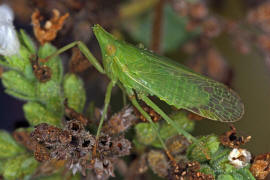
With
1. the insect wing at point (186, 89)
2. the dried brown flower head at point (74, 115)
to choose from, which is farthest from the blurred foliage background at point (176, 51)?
the dried brown flower head at point (74, 115)

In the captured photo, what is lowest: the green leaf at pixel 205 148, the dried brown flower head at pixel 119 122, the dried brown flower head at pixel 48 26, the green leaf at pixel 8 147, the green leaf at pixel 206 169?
the green leaf at pixel 206 169

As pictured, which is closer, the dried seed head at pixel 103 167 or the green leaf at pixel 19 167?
the dried seed head at pixel 103 167

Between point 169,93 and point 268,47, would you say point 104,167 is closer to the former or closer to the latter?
point 169,93

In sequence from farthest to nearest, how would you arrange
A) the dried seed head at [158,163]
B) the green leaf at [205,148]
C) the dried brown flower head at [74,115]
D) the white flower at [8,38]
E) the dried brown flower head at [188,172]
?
the white flower at [8,38] < the dried seed head at [158,163] < the dried brown flower head at [74,115] < the green leaf at [205,148] < the dried brown flower head at [188,172]

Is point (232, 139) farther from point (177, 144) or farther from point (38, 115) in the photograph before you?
point (38, 115)

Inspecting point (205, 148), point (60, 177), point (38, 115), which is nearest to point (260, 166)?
point (205, 148)

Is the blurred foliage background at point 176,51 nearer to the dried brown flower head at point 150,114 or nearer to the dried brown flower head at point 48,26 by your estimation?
the dried brown flower head at point 48,26
